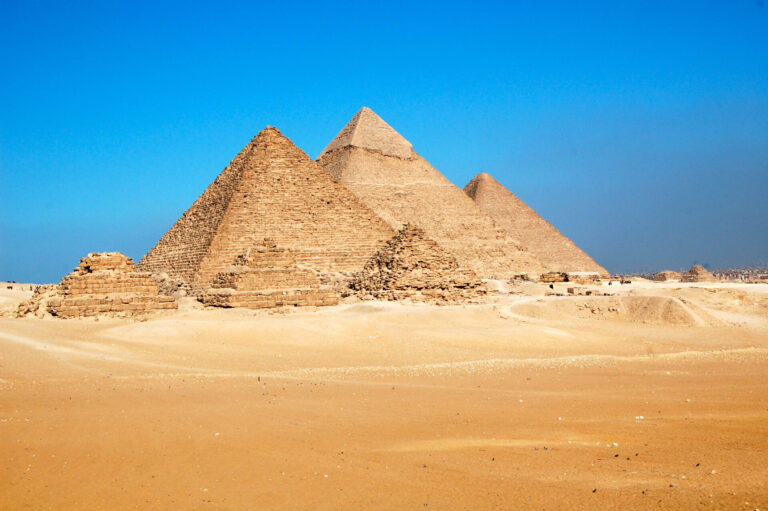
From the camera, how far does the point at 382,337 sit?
12.6 metres

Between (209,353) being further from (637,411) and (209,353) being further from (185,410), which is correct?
(637,411)

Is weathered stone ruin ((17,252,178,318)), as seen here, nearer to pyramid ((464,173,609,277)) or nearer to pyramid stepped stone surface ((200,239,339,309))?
pyramid stepped stone surface ((200,239,339,309))

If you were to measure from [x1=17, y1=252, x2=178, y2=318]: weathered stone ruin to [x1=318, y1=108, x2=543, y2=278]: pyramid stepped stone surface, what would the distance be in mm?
25887

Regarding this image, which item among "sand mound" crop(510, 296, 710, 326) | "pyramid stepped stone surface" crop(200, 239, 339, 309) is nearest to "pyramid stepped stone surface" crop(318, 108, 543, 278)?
"pyramid stepped stone surface" crop(200, 239, 339, 309)

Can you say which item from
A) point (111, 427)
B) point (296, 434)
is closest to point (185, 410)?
point (111, 427)

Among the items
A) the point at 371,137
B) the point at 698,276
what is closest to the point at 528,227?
the point at 371,137

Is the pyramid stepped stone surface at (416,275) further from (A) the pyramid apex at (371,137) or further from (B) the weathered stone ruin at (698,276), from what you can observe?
(A) the pyramid apex at (371,137)

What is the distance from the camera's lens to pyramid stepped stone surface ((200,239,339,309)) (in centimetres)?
1812

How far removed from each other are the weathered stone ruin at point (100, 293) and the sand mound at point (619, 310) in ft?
29.0

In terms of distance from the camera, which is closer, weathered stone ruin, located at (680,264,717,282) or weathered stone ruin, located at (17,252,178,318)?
weathered stone ruin, located at (17,252,178,318)

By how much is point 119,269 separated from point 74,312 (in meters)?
2.27

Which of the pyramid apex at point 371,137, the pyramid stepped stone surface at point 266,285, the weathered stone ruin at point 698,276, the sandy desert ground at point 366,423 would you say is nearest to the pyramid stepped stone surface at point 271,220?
the pyramid stepped stone surface at point 266,285

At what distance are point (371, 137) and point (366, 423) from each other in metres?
43.3

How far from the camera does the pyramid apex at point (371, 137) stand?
47438mm
